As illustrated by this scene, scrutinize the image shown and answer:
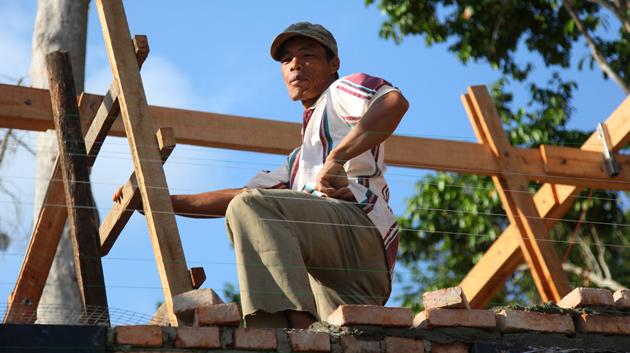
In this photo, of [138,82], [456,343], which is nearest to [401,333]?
[456,343]

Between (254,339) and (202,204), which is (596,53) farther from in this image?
(254,339)

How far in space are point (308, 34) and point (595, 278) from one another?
810cm

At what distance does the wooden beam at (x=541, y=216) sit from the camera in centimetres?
736

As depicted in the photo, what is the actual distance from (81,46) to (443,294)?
5064mm

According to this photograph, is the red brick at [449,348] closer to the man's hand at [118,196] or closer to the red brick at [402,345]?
the red brick at [402,345]

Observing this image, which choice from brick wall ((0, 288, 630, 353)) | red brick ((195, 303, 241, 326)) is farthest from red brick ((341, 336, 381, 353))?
red brick ((195, 303, 241, 326))

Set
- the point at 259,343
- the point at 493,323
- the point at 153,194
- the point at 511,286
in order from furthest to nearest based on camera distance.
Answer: the point at 511,286 → the point at 153,194 → the point at 493,323 → the point at 259,343

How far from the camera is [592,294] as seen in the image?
4238 mm

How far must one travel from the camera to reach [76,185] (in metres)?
4.98

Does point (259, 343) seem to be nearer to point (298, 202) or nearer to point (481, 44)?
point (298, 202)

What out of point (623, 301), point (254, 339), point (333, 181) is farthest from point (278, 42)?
point (623, 301)

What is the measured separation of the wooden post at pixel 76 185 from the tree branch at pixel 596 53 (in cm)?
762

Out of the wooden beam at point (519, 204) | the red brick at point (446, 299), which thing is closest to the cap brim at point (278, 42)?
the red brick at point (446, 299)

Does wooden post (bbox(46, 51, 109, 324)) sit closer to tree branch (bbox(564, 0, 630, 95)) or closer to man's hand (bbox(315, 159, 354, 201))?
man's hand (bbox(315, 159, 354, 201))
